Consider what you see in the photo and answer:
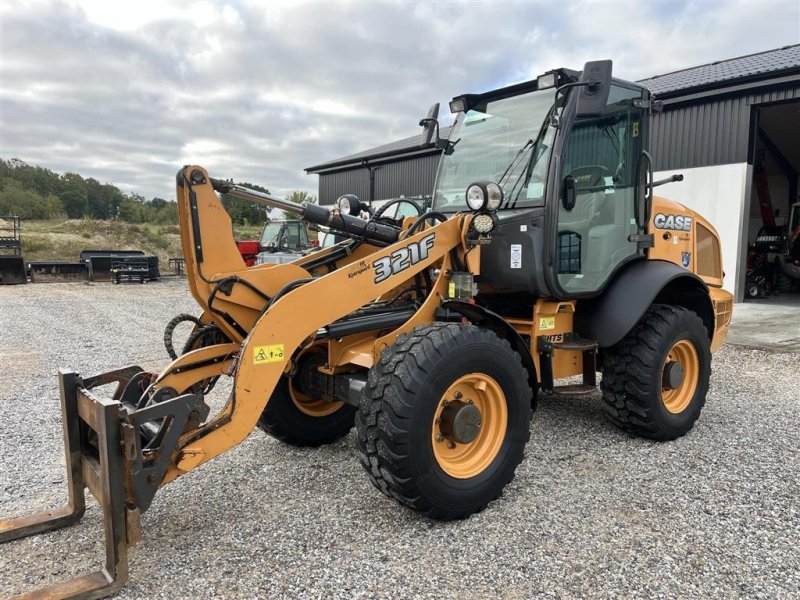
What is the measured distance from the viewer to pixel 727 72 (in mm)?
13539

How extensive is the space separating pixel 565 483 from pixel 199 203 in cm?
287

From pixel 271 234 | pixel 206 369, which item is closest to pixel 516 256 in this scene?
pixel 206 369

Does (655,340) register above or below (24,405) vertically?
above

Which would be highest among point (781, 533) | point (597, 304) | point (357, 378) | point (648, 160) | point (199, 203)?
point (648, 160)

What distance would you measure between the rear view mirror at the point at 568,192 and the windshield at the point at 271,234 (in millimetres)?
14758

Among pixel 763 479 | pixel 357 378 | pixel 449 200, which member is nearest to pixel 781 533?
pixel 763 479

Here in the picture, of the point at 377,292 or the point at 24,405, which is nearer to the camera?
the point at 377,292

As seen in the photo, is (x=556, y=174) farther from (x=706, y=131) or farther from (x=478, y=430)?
(x=706, y=131)

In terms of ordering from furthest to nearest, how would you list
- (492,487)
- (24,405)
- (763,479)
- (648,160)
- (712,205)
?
(712,205)
(24,405)
(648,160)
(763,479)
(492,487)

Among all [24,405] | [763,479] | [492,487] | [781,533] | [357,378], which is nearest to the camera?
[781,533]

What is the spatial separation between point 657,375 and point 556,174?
5.63ft

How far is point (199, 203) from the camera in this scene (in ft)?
10.8

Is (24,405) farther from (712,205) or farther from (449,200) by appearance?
(712,205)

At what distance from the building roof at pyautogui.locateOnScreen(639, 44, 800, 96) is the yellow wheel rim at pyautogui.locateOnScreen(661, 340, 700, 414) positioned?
9680 millimetres
